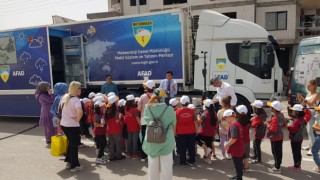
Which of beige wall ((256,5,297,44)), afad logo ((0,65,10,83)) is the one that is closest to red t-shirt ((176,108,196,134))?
afad logo ((0,65,10,83))

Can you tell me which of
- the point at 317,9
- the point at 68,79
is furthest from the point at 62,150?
the point at 317,9

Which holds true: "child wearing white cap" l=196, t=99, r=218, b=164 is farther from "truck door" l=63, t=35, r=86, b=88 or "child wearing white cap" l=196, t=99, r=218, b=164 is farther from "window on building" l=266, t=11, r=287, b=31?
"window on building" l=266, t=11, r=287, b=31

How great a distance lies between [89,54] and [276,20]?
59.5 feet

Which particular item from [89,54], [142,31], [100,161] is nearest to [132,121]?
[100,161]

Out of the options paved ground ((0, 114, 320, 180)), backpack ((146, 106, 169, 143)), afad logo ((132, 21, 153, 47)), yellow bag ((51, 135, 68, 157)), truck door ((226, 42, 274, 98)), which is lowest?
paved ground ((0, 114, 320, 180))

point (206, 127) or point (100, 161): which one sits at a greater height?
point (206, 127)

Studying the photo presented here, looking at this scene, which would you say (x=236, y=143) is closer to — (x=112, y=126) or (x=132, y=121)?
(x=132, y=121)

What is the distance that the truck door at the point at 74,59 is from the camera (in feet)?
30.0

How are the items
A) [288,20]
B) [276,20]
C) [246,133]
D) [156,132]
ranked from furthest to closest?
[276,20]
[288,20]
[246,133]
[156,132]

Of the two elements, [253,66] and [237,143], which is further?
[253,66]

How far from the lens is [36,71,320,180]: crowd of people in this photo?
3734 mm

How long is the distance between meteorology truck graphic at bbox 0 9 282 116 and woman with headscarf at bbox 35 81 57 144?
2.29m

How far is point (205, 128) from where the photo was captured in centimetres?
532

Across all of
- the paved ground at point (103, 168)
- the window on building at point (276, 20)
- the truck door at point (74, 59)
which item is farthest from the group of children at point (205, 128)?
the window on building at point (276, 20)
